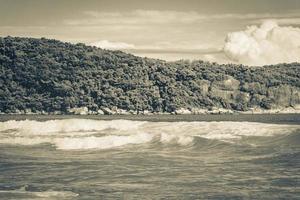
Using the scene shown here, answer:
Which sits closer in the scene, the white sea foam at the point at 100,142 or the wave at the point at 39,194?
the wave at the point at 39,194

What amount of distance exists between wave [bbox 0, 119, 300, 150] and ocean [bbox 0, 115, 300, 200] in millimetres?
88

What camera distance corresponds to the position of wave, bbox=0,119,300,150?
48562 mm

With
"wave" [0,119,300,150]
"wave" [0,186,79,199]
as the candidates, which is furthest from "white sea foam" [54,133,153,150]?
"wave" [0,186,79,199]

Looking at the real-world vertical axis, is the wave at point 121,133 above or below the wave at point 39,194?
above

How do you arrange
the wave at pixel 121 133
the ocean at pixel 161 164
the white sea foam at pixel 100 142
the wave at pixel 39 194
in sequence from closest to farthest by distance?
the wave at pixel 39 194
the ocean at pixel 161 164
the white sea foam at pixel 100 142
the wave at pixel 121 133

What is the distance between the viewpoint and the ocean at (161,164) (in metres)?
25.7

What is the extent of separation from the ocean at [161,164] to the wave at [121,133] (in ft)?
0.29

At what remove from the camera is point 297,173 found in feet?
98.3

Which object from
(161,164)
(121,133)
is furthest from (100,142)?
(161,164)

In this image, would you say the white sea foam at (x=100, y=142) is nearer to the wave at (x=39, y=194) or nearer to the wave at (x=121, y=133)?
the wave at (x=121, y=133)

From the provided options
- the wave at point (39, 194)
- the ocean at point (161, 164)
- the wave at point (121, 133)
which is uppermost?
the wave at point (121, 133)

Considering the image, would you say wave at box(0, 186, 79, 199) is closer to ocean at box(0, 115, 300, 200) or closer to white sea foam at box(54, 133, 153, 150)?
ocean at box(0, 115, 300, 200)

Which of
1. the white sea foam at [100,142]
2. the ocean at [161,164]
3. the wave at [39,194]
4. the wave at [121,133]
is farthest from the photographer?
the wave at [121,133]

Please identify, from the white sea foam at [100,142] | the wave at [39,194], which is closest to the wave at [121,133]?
the white sea foam at [100,142]
